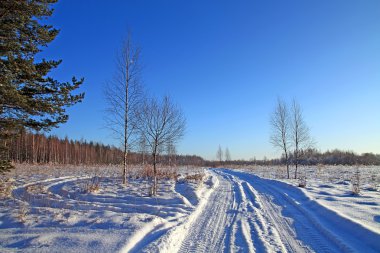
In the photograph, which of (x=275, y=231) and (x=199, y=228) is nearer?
(x=275, y=231)

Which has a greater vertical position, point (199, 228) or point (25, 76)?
point (25, 76)

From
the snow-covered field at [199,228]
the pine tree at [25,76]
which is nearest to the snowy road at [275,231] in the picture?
the snow-covered field at [199,228]

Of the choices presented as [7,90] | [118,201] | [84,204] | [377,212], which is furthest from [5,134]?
[377,212]

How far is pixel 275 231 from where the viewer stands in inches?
254

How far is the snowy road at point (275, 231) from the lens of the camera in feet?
17.5

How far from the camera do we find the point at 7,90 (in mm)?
8211

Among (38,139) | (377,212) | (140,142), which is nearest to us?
(377,212)

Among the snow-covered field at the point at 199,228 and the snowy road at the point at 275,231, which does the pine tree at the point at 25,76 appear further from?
the snowy road at the point at 275,231

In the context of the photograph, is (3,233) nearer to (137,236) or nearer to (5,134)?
(137,236)

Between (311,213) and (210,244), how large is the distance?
4368mm

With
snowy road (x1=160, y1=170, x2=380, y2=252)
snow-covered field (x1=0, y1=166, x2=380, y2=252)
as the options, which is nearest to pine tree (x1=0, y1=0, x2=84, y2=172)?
snow-covered field (x1=0, y1=166, x2=380, y2=252)

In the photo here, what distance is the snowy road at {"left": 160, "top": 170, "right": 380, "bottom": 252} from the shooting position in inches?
210

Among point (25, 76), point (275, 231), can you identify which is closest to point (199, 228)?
point (275, 231)

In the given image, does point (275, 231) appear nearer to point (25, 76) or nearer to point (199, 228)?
point (199, 228)
